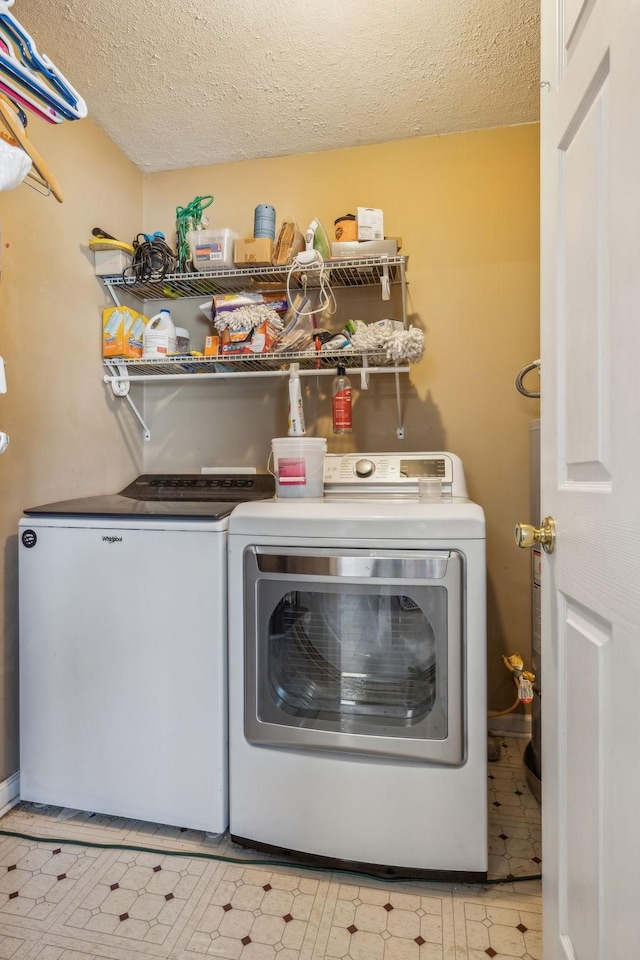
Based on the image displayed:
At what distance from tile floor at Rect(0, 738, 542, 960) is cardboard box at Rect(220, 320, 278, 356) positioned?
162 centimetres

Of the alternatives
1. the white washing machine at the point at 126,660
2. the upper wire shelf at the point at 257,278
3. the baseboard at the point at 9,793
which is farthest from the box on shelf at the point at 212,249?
the baseboard at the point at 9,793

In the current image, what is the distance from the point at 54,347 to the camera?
70.5 inches

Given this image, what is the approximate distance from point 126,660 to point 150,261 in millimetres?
1486

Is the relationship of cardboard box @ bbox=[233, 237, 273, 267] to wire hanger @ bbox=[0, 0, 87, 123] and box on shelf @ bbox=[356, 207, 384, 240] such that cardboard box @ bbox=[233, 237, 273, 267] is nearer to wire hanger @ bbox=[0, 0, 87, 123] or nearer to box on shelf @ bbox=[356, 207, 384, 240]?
box on shelf @ bbox=[356, 207, 384, 240]

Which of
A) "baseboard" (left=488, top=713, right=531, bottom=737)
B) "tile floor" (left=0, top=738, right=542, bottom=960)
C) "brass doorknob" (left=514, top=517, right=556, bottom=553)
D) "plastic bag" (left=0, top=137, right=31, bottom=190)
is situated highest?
"plastic bag" (left=0, top=137, right=31, bottom=190)

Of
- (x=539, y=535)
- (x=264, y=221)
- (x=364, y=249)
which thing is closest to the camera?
(x=539, y=535)

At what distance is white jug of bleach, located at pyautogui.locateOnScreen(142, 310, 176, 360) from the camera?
80.0 inches

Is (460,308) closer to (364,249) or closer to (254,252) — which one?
(364,249)

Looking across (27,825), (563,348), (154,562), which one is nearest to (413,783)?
(154,562)

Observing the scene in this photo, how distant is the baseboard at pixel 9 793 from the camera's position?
1.55 m

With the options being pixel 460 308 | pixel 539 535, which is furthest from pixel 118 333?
pixel 539 535

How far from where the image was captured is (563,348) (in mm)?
866

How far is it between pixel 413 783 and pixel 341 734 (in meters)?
0.21

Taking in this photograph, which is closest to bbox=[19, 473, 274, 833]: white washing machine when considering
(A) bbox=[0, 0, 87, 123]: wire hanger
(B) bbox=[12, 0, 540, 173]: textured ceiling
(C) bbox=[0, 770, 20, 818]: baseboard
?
(C) bbox=[0, 770, 20, 818]: baseboard
